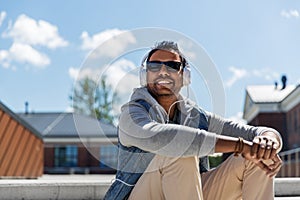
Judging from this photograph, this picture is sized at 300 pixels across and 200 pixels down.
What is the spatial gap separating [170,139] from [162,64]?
1.18 ft

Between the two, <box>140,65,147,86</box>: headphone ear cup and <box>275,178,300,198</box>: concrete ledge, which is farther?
<box>275,178,300,198</box>: concrete ledge

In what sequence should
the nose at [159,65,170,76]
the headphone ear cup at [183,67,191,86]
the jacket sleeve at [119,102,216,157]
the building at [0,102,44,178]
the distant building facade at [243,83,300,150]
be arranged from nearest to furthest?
→ the jacket sleeve at [119,102,216,157] → the nose at [159,65,170,76] → the headphone ear cup at [183,67,191,86] → the building at [0,102,44,178] → the distant building facade at [243,83,300,150]

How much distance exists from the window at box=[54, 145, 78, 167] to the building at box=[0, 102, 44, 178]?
12.4 meters

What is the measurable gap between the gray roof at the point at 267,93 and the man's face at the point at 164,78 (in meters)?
19.3

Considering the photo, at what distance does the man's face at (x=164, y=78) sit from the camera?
1.81m

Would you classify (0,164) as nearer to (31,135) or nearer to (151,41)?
(31,135)

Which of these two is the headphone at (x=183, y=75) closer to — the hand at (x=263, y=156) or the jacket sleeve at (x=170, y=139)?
the jacket sleeve at (x=170, y=139)

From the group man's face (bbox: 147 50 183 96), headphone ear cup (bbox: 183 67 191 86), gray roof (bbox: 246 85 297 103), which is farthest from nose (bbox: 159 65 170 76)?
gray roof (bbox: 246 85 297 103)

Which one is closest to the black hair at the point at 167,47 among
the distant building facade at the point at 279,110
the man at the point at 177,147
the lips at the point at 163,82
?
the man at the point at 177,147

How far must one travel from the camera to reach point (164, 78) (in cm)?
180

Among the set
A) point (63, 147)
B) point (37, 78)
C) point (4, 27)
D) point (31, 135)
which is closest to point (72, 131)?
point (63, 147)

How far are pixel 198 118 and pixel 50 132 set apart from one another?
2283 centimetres

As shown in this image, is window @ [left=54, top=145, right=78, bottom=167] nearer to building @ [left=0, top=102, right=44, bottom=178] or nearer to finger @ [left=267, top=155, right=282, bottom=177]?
building @ [left=0, top=102, right=44, bottom=178]

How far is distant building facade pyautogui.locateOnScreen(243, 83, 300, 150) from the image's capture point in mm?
18759
